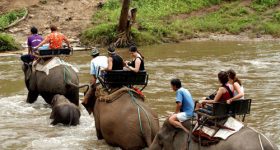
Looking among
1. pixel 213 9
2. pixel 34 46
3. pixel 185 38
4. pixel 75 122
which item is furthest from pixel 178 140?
pixel 213 9

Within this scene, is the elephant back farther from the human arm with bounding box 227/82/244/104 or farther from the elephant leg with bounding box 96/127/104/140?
the human arm with bounding box 227/82/244/104

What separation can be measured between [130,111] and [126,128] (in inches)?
11.5

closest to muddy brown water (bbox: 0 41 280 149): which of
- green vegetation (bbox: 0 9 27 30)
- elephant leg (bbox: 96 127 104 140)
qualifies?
elephant leg (bbox: 96 127 104 140)

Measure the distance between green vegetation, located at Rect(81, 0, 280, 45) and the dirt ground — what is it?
0.69 meters

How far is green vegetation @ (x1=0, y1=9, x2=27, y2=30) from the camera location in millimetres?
27177

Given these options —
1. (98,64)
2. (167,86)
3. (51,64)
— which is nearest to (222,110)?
(98,64)

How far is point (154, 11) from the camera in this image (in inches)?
1181

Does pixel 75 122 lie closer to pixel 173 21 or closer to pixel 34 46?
pixel 34 46

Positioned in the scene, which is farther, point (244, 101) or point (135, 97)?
point (135, 97)

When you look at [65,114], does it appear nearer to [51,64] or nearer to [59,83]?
[59,83]

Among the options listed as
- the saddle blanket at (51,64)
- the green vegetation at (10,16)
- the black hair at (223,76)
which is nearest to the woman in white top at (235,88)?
the black hair at (223,76)

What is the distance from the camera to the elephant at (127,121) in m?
9.09

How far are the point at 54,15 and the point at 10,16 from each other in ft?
6.92

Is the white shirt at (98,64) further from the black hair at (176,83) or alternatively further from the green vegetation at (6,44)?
the green vegetation at (6,44)
